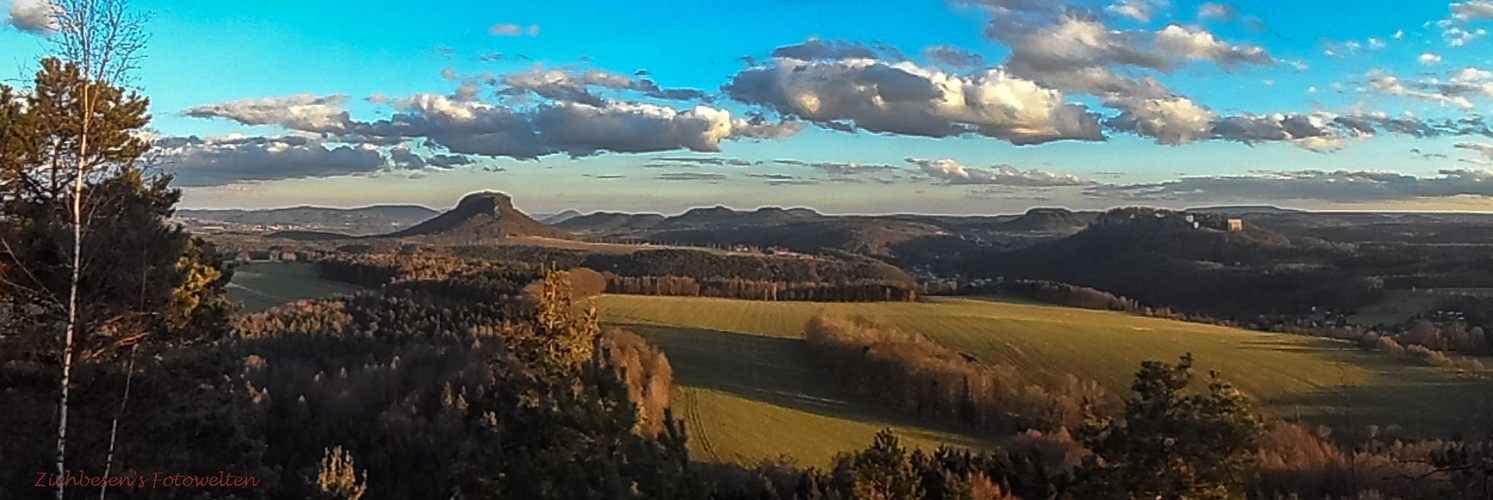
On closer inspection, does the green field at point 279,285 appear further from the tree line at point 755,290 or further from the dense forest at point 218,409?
the dense forest at point 218,409

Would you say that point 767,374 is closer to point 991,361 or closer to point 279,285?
point 991,361

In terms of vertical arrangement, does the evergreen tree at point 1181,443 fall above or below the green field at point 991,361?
above

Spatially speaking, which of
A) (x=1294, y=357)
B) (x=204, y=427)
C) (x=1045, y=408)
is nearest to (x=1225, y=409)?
(x=204, y=427)

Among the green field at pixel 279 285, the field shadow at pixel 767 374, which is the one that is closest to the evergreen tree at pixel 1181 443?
the field shadow at pixel 767 374

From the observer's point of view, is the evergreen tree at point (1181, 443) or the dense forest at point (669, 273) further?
the dense forest at point (669, 273)

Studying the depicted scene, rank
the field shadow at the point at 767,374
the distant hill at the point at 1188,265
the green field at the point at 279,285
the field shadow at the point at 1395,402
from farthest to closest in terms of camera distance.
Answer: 1. the distant hill at the point at 1188,265
2. the green field at the point at 279,285
3. the field shadow at the point at 767,374
4. the field shadow at the point at 1395,402

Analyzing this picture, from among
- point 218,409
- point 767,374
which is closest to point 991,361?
point 767,374

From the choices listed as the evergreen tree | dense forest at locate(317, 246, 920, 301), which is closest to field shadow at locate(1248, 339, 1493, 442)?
the evergreen tree
